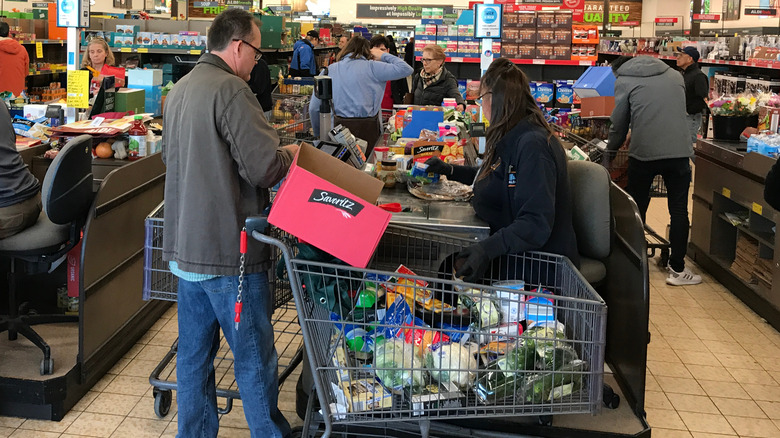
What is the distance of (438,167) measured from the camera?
13.1 feet

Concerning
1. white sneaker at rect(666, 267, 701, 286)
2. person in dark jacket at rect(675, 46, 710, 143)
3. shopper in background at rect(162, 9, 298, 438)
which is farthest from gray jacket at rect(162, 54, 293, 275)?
person in dark jacket at rect(675, 46, 710, 143)

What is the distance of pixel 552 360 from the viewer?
2.67 meters

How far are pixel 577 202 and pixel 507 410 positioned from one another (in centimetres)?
149

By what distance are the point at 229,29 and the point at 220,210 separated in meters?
0.65

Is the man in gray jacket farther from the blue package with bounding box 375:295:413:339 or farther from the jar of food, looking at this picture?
the blue package with bounding box 375:295:413:339

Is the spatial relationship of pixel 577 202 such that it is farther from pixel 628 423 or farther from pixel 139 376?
pixel 139 376

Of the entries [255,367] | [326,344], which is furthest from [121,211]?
[326,344]

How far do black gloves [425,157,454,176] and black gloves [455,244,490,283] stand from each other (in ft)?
3.32

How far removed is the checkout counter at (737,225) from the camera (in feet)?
17.6

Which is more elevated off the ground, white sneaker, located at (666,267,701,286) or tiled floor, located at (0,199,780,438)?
white sneaker, located at (666,267,701,286)

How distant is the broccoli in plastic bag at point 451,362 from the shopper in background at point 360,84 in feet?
15.9

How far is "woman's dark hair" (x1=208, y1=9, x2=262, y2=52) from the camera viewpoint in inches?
114

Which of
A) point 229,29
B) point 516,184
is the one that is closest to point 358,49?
point 516,184

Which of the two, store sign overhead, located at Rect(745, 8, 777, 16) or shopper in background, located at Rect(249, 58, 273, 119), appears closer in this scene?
shopper in background, located at Rect(249, 58, 273, 119)
